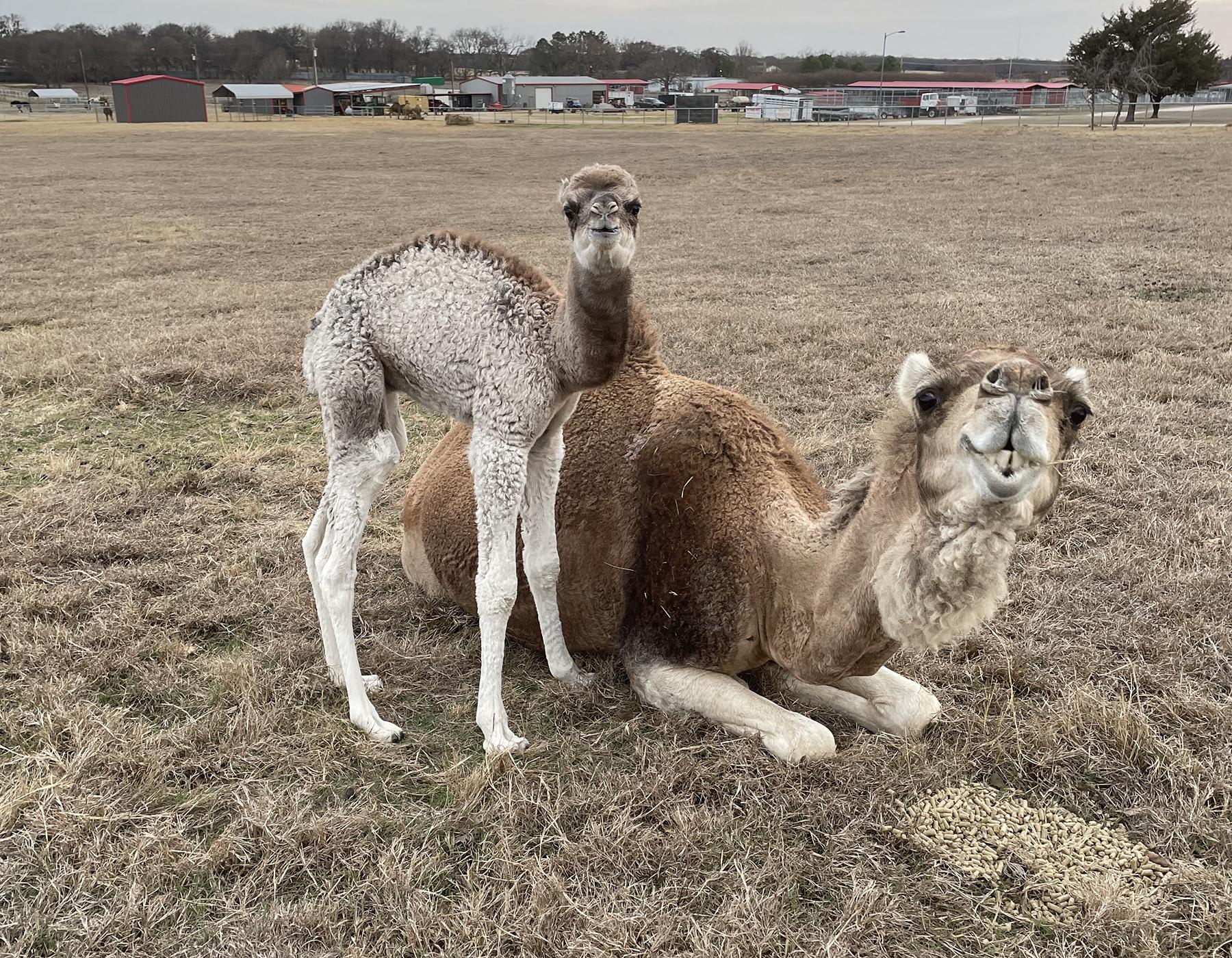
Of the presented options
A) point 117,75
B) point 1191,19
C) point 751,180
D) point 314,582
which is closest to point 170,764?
point 314,582

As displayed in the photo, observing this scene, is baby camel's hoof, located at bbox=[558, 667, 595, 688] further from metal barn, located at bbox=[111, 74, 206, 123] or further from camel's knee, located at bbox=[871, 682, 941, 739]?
metal barn, located at bbox=[111, 74, 206, 123]

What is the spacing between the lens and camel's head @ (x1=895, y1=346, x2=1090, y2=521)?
2105 mm

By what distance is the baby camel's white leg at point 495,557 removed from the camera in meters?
3.09

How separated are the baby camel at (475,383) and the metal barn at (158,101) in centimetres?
6534

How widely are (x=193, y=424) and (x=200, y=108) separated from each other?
2587 inches

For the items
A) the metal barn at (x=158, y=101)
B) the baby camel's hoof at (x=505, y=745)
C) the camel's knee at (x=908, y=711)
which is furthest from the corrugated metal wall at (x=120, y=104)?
the camel's knee at (x=908, y=711)

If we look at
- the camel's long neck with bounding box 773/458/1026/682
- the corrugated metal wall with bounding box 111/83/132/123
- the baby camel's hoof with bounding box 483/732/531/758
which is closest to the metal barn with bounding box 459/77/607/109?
the corrugated metal wall with bounding box 111/83/132/123

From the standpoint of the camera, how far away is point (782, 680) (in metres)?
3.67

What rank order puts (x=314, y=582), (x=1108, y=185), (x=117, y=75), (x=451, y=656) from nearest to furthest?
(x=314, y=582), (x=451, y=656), (x=1108, y=185), (x=117, y=75)

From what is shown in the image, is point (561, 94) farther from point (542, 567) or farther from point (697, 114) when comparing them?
point (542, 567)

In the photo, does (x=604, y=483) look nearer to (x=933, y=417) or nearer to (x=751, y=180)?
(x=933, y=417)

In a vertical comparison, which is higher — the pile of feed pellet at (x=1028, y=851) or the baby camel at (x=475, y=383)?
the baby camel at (x=475, y=383)

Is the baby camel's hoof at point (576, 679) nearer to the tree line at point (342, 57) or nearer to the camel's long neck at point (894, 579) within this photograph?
the camel's long neck at point (894, 579)

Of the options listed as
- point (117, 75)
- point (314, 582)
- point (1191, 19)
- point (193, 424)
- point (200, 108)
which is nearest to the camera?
point (314, 582)
